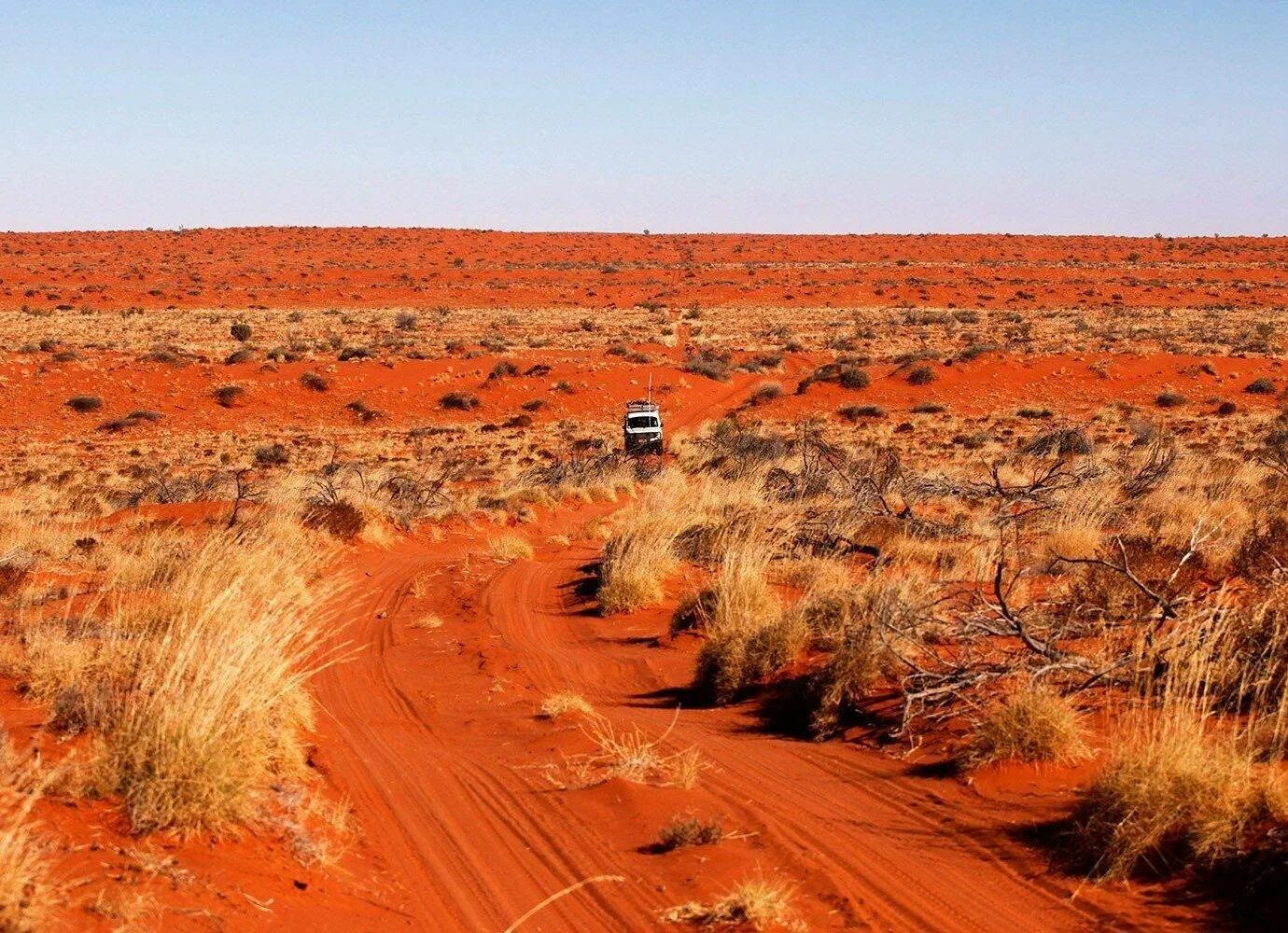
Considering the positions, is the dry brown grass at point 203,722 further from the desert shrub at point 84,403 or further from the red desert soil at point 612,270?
the red desert soil at point 612,270

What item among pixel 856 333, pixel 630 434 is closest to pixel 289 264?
pixel 856 333

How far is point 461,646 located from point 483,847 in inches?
233

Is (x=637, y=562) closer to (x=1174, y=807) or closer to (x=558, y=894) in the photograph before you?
(x=558, y=894)

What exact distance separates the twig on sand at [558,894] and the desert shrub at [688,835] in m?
0.42

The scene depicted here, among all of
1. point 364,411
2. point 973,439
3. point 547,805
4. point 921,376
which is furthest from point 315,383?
point 547,805

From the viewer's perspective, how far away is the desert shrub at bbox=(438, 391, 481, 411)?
42844 millimetres

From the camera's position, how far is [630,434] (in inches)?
1258

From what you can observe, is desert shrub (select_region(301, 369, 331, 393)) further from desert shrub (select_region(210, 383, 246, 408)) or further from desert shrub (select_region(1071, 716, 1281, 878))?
desert shrub (select_region(1071, 716, 1281, 878))

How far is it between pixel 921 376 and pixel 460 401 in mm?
17412

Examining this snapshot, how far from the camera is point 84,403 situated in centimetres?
4050

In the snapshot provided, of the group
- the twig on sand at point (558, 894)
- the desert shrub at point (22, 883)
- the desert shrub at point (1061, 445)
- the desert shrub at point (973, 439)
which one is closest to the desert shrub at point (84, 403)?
the desert shrub at point (973, 439)

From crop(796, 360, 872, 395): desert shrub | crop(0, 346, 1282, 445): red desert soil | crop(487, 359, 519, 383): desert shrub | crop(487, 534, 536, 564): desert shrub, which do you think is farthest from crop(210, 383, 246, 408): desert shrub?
crop(487, 534, 536, 564): desert shrub

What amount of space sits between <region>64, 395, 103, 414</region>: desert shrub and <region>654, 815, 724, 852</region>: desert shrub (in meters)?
39.5

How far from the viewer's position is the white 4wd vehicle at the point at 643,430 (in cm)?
3147
